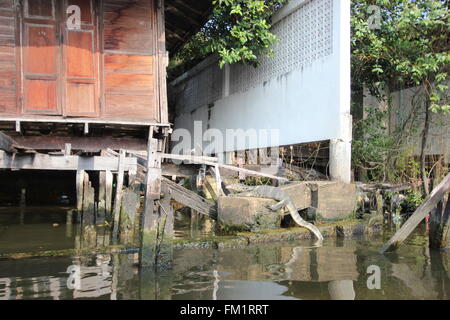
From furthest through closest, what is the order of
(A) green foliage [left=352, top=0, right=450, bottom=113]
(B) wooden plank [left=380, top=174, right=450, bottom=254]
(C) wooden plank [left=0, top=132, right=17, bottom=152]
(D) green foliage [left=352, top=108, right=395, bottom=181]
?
1. (D) green foliage [left=352, top=108, right=395, bottom=181]
2. (A) green foliage [left=352, top=0, right=450, bottom=113]
3. (C) wooden plank [left=0, top=132, right=17, bottom=152]
4. (B) wooden plank [left=380, top=174, right=450, bottom=254]

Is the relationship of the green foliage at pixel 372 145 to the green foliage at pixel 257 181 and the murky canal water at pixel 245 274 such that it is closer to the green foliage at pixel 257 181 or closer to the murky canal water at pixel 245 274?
the green foliage at pixel 257 181

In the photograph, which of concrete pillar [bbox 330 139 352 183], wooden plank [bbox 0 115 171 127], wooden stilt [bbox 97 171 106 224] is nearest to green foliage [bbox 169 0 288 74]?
wooden plank [bbox 0 115 171 127]

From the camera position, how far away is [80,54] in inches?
361

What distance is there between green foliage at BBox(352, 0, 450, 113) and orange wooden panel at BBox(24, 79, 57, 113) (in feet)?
22.5

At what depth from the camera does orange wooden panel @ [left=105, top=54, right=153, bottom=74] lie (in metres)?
9.32

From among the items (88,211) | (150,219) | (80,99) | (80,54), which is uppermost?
(80,54)

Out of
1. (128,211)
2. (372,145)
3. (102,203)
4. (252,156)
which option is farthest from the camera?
(252,156)

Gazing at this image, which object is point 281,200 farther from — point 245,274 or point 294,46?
point 294,46

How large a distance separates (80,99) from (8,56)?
1539 millimetres

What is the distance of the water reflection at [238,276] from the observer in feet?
16.1

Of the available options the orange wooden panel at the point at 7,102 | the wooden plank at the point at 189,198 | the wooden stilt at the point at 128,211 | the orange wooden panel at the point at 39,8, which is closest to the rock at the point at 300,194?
the wooden plank at the point at 189,198

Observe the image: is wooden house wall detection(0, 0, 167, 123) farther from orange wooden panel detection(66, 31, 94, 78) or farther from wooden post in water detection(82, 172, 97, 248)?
wooden post in water detection(82, 172, 97, 248)

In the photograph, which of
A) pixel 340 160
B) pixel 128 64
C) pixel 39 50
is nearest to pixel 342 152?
pixel 340 160

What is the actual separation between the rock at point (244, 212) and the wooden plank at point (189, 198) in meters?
0.21
